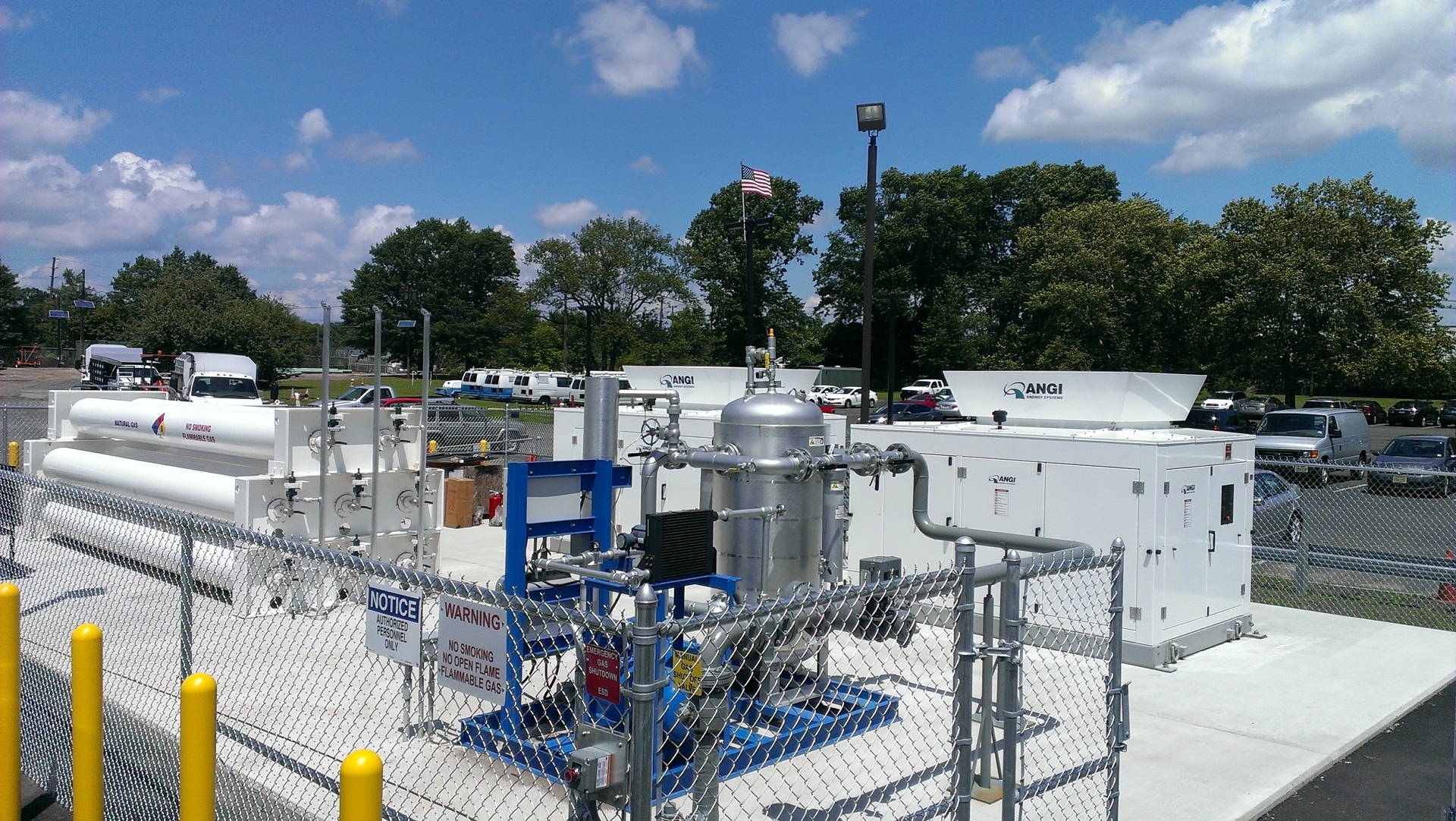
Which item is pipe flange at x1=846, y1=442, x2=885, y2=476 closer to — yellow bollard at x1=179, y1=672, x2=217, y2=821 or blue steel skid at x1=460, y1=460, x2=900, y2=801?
blue steel skid at x1=460, y1=460, x2=900, y2=801

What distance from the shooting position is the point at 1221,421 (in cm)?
3500

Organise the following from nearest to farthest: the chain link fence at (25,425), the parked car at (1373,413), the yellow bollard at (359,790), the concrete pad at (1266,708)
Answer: the yellow bollard at (359,790), the concrete pad at (1266,708), the chain link fence at (25,425), the parked car at (1373,413)

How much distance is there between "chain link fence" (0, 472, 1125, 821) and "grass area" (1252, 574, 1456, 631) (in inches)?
167

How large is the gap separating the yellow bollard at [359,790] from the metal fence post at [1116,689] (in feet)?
9.84

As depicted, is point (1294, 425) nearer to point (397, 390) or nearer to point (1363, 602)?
point (1363, 602)

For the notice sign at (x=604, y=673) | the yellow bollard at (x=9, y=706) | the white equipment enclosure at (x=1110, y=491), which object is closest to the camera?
the notice sign at (x=604, y=673)

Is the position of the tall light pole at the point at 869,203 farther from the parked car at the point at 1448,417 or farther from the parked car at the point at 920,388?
the parked car at the point at 1448,417

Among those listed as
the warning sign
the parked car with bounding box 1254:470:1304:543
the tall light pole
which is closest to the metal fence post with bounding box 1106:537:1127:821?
the warning sign

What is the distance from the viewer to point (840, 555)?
7457mm

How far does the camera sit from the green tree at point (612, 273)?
60.2m

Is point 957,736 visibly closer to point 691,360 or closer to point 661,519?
point 661,519

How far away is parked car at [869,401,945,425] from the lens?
3769 centimetres

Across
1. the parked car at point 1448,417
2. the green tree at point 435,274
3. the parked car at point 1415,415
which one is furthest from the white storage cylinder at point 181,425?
the green tree at point 435,274

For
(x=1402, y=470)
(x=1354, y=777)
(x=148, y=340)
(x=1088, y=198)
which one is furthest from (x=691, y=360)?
(x=1354, y=777)
